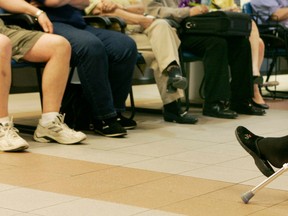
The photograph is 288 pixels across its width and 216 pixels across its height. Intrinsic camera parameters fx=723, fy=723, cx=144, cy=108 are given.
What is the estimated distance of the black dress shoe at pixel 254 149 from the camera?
280 centimetres

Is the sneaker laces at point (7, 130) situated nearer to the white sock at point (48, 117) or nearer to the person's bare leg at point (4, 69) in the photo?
the person's bare leg at point (4, 69)

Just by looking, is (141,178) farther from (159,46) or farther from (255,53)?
(255,53)

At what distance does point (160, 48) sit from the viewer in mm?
4746

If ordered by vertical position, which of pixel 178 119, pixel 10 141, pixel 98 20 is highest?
pixel 98 20

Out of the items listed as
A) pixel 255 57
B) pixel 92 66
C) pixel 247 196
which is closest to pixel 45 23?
pixel 92 66

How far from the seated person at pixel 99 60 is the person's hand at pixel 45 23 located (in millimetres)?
77

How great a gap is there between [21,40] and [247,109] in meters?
2.21

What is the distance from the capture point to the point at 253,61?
5.80 metres

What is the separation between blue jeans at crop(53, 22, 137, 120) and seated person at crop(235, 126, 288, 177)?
4.57ft

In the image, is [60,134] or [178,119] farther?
[178,119]

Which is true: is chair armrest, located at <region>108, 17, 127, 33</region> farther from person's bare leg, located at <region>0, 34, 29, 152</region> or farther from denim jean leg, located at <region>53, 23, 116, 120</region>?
person's bare leg, located at <region>0, 34, 29, 152</region>

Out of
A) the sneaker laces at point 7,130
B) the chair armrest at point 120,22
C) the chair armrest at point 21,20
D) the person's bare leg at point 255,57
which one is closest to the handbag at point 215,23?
the person's bare leg at point 255,57

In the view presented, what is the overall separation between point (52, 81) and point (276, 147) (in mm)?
1527

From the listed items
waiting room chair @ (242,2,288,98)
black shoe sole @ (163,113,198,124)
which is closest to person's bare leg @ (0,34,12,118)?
black shoe sole @ (163,113,198,124)
